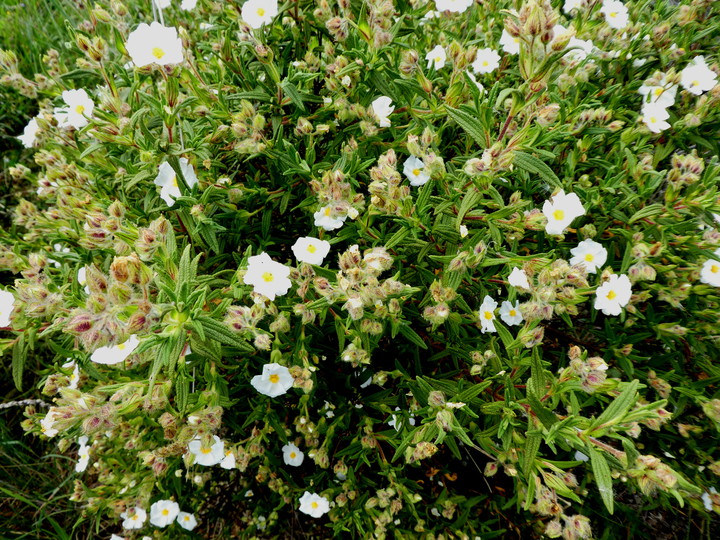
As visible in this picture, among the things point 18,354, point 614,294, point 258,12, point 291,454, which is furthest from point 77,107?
point 614,294

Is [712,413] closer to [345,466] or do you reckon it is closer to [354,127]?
[345,466]

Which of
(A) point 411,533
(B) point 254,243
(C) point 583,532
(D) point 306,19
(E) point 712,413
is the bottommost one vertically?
(A) point 411,533

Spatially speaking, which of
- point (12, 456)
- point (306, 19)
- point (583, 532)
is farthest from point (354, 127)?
point (12, 456)

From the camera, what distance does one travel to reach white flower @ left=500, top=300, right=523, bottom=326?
2.52m

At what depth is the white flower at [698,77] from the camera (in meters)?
2.58

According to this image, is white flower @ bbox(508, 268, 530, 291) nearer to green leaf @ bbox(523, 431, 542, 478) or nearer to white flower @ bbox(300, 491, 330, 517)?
green leaf @ bbox(523, 431, 542, 478)

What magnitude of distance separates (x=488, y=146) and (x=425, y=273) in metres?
0.70

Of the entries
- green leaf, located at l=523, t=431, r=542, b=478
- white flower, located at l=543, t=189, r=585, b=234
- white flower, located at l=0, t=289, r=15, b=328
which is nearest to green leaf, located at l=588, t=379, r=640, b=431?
green leaf, located at l=523, t=431, r=542, b=478

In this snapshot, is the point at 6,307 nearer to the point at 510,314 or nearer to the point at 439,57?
the point at 510,314

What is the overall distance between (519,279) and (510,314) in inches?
20.4

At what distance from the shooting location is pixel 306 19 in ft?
8.39

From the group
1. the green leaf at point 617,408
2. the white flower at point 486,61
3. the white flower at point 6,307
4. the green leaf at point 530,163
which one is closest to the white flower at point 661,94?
the white flower at point 486,61

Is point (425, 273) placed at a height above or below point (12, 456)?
above

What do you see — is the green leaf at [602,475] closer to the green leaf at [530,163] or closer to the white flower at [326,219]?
the green leaf at [530,163]
